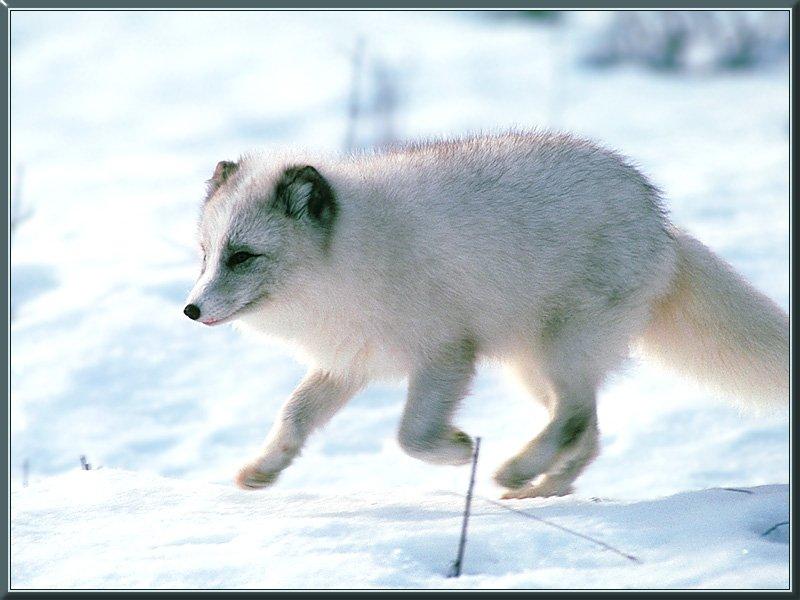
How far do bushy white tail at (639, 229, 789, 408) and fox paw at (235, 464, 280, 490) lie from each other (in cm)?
163

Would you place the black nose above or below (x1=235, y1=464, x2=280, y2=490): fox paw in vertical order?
above

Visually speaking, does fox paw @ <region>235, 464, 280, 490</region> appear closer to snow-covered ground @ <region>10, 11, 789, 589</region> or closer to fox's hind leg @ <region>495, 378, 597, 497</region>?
snow-covered ground @ <region>10, 11, 789, 589</region>

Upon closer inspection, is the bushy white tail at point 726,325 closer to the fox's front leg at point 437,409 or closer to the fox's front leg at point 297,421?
the fox's front leg at point 437,409

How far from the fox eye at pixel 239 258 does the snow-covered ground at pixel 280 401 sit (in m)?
0.80

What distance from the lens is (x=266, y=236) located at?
4020 mm

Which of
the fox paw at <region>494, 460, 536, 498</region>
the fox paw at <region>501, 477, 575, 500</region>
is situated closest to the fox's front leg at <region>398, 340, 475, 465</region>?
the fox paw at <region>494, 460, 536, 498</region>

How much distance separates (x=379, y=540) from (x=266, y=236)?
1246 mm

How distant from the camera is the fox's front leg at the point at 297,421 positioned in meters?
4.30

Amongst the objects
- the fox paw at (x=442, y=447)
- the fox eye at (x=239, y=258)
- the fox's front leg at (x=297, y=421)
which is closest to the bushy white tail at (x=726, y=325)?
the fox paw at (x=442, y=447)

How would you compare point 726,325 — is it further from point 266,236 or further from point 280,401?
point 280,401

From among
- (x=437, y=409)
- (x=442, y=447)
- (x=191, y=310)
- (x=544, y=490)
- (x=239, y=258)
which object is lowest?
(x=544, y=490)

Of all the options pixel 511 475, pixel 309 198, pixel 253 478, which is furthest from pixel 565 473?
pixel 309 198

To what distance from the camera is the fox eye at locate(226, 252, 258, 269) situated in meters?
3.98

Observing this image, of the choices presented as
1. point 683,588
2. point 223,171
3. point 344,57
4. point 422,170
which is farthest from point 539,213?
point 344,57
